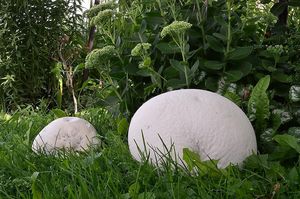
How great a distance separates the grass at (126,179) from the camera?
4.72 ft

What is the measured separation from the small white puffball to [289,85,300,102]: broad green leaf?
0.89 meters

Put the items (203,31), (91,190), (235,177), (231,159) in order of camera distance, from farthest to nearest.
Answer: (203,31), (231,159), (235,177), (91,190)

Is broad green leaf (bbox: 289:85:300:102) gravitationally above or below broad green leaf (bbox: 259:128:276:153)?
above

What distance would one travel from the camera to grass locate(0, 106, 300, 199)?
1.44 meters

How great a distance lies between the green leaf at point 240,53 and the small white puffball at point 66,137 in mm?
724

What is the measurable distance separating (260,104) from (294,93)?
0.57 ft

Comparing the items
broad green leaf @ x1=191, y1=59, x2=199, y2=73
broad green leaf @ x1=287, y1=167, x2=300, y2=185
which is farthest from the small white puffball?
broad green leaf @ x1=287, y1=167, x2=300, y2=185

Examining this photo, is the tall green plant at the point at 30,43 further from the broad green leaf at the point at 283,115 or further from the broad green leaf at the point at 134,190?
the broad green leaf at the point at 134,190

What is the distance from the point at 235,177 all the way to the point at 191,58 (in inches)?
31.9

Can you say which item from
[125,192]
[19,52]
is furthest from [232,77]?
[19,52]

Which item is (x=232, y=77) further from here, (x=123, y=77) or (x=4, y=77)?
(x=4, y=77)

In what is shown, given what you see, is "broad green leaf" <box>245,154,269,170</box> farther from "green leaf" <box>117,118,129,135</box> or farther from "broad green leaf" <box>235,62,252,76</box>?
"green leaf" <box>117,118,129,135</box>

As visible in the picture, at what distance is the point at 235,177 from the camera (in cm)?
161

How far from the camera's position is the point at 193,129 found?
1.74 m
